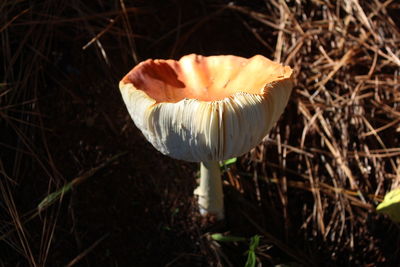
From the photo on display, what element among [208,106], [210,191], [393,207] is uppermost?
[208,106]

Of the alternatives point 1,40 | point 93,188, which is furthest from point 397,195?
point 1,40

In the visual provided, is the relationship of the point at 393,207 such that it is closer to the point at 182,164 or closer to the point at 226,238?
the point at 226,238

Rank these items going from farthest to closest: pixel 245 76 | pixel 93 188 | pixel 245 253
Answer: pixel 93 188, pixel 245 253, pixel 245 76

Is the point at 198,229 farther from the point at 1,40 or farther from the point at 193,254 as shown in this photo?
the point at 1,40

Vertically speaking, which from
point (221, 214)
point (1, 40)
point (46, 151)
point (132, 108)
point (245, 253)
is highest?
point (1, 40)

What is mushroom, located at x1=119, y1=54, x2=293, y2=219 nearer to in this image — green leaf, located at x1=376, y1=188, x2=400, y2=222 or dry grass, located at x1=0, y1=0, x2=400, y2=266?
dry grass, located at x1=0, y1=0, x2=400, y2=266

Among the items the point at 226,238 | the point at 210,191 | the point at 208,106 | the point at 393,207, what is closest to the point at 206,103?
the point at 208,106

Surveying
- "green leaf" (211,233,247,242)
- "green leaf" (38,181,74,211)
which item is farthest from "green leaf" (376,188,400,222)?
"green leaf" (38,181,74,211)
